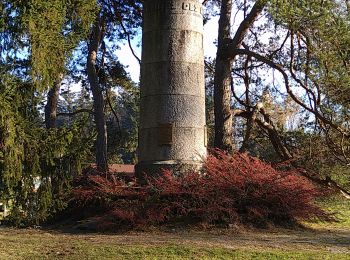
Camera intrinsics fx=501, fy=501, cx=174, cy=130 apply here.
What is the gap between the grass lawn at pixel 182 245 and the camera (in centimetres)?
738

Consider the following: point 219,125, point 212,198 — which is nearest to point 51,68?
point 212,198

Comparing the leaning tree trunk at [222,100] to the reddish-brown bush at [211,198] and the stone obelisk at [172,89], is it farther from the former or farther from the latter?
the reddish-brown bush at [211,198]

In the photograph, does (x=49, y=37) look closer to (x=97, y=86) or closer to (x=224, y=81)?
(x=224, y=81)

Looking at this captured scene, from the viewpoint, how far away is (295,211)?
35.6 feet

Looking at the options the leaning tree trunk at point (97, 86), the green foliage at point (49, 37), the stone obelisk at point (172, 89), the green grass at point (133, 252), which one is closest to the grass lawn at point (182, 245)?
the green grass at point (133, 252)

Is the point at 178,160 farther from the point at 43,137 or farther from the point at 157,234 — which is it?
the point at 43,137

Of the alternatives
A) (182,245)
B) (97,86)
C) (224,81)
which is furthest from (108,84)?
(182,245)

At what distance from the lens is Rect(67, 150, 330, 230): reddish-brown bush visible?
10367 mm

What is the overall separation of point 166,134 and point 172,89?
3.58 ft

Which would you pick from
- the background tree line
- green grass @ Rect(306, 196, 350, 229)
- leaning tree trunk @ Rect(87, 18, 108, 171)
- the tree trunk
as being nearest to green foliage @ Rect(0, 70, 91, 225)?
the background tree line

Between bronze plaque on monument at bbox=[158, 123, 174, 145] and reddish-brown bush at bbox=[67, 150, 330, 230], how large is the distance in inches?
32.0

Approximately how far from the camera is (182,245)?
7984mm

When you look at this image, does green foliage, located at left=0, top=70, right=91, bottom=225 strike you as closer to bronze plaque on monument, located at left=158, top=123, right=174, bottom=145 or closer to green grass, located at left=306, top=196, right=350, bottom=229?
bronze plaque on monument, located at left=158, top=123, right=174, bottom=145

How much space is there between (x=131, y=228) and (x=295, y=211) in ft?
11.7
